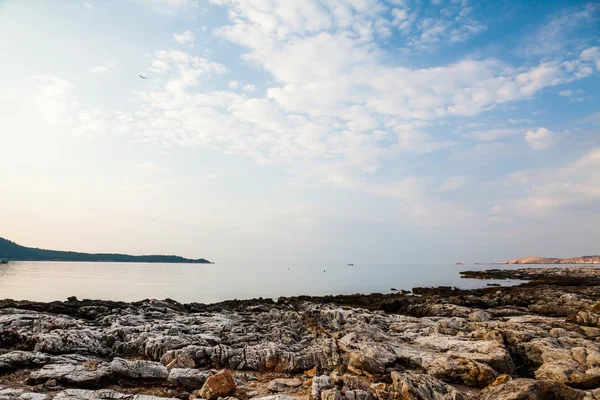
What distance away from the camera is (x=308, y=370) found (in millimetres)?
14539

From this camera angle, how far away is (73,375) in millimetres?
11898

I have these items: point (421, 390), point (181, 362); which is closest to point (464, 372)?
point (421, 390)

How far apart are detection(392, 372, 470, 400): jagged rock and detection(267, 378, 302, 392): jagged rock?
401 centimetres

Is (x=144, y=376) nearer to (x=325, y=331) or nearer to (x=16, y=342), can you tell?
(x=16, y=342)

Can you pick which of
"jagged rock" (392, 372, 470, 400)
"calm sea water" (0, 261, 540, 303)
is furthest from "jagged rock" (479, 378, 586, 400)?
"calm sea water" (0, 261, 540, 303)

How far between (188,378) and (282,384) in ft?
12.4

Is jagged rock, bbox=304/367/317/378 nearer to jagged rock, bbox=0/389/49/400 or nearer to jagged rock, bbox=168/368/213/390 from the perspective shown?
jagged rock, bbox=168/368/213/390

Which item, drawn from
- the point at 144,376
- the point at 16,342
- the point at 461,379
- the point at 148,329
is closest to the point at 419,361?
the point at 461,379

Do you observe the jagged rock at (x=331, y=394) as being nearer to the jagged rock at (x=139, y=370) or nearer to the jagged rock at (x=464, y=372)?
the jagged rock at (x=464, y=372)

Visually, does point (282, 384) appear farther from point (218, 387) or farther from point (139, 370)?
point (139, 370)

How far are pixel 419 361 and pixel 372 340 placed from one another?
3.46m

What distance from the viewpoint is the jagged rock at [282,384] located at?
40.3 feet

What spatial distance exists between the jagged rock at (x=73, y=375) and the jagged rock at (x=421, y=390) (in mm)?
10968

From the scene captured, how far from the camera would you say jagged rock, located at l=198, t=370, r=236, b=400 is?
441 inches
